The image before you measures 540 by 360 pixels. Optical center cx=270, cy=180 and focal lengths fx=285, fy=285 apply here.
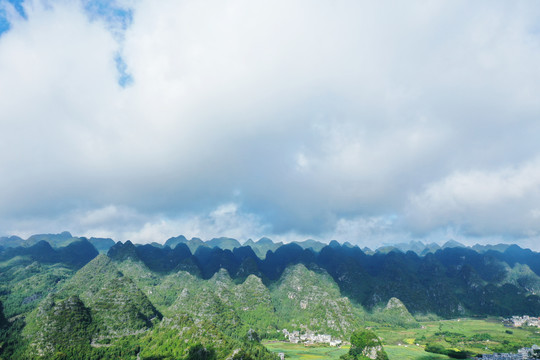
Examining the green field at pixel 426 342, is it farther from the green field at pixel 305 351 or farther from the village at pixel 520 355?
the village at pixel 520 355

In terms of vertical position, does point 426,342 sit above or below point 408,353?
below

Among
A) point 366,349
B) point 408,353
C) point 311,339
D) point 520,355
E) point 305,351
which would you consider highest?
point 366,349

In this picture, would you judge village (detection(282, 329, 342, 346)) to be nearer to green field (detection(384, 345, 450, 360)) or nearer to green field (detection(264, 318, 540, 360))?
green field (detection(264, 318, 540, 360))

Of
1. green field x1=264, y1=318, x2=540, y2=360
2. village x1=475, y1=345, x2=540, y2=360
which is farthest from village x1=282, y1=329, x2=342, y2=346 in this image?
village x1=475, y1=345, x2=540, y2=360

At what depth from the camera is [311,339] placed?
584 feet

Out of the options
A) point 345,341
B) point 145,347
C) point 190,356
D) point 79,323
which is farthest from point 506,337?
point 79,323

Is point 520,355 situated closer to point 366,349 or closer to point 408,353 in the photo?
point 408,353

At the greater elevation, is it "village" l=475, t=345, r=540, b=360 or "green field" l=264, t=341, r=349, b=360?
"village" l=475, t=345, r=540, b=360

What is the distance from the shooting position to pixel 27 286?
200m

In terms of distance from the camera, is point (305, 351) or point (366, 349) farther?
point (305, 351)

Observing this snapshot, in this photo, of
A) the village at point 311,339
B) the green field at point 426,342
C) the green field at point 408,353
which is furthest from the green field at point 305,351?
the green field at point 408,353

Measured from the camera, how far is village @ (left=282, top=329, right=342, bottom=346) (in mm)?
172375

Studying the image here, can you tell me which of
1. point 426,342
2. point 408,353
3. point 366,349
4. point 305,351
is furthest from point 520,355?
point 305,351

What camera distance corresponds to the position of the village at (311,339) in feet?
566
